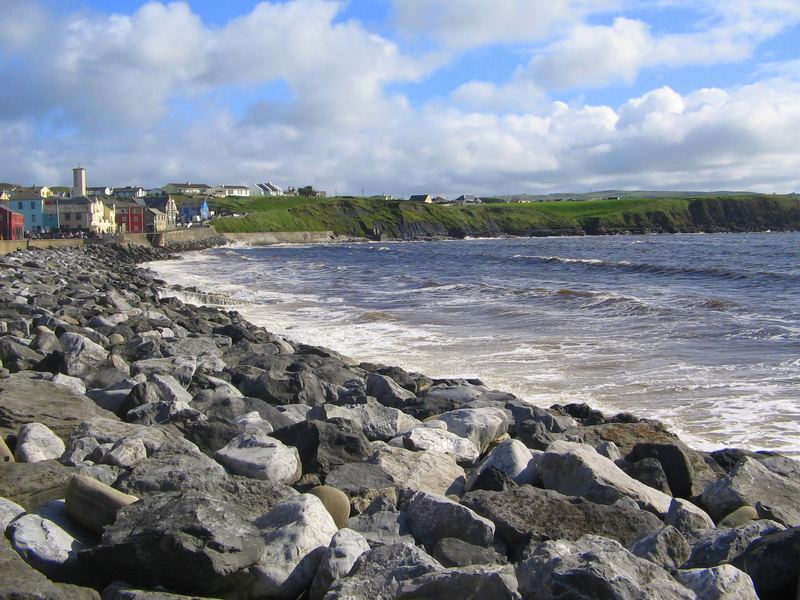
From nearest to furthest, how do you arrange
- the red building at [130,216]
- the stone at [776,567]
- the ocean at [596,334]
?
the stone at [776,567] → the ocean at [596,334] → the red building at [130,216]

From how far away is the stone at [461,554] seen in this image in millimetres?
4164

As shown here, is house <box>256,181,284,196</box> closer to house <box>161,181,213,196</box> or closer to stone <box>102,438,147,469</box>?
house <box>161,181,213,196</box>

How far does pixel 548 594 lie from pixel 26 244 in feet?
177

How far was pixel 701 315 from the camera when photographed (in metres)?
22.0

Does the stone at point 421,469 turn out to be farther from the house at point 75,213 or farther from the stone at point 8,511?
the house at point 75,213

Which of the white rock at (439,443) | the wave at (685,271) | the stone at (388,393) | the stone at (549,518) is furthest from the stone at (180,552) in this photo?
the wave at (685,271)

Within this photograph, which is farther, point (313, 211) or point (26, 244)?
point (313, 211)

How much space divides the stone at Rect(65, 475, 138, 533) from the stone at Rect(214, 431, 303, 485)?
1028mm

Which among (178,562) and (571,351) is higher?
(178,562)

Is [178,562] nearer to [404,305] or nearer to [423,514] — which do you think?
[423,514]

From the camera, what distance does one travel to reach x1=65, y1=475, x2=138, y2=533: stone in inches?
167

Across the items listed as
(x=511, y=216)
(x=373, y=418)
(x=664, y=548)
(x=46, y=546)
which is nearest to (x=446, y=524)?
(x=664, y=548)

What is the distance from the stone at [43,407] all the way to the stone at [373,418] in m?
1.92

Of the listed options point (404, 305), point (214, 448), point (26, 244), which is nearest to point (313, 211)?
point (26, 244)
